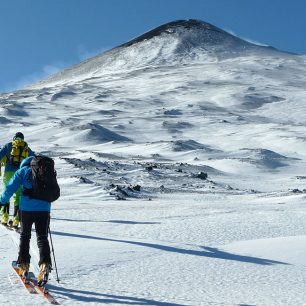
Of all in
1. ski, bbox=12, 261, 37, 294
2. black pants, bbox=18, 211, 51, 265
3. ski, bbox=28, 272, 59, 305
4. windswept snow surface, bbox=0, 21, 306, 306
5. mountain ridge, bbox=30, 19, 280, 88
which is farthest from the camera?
mountain ridge, bbox=30, 19, 280, 88

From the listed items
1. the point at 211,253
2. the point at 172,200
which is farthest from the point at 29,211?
the point at 172,200

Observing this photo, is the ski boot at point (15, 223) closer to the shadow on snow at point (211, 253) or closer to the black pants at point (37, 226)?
the shadow on snow at point (211, 253)

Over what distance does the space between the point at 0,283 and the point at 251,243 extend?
13.9ft

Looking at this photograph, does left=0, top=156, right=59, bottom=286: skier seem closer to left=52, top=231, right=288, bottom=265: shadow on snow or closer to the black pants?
the black pants

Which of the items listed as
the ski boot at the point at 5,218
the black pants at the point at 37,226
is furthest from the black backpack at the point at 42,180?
the ski boot at the point at 5,218

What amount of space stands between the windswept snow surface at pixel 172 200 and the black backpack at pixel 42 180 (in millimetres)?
950

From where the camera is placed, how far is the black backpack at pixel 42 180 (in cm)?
579

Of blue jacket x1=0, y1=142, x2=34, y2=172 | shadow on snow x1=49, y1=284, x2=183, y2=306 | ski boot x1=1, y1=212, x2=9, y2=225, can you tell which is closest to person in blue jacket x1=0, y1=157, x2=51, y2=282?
shadow on snow x1=49, y1=284, x2=183, y2=306

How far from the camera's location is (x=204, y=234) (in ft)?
31.2

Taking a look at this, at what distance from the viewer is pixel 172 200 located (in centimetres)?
1656

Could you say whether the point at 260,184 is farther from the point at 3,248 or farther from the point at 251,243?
the point at 3,248

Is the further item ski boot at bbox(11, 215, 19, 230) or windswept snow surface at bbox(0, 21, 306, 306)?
ski boot at bbox(11, 215, 19, 230)

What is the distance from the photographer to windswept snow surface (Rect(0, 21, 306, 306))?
6.11m

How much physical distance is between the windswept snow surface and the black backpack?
95 centimetres
